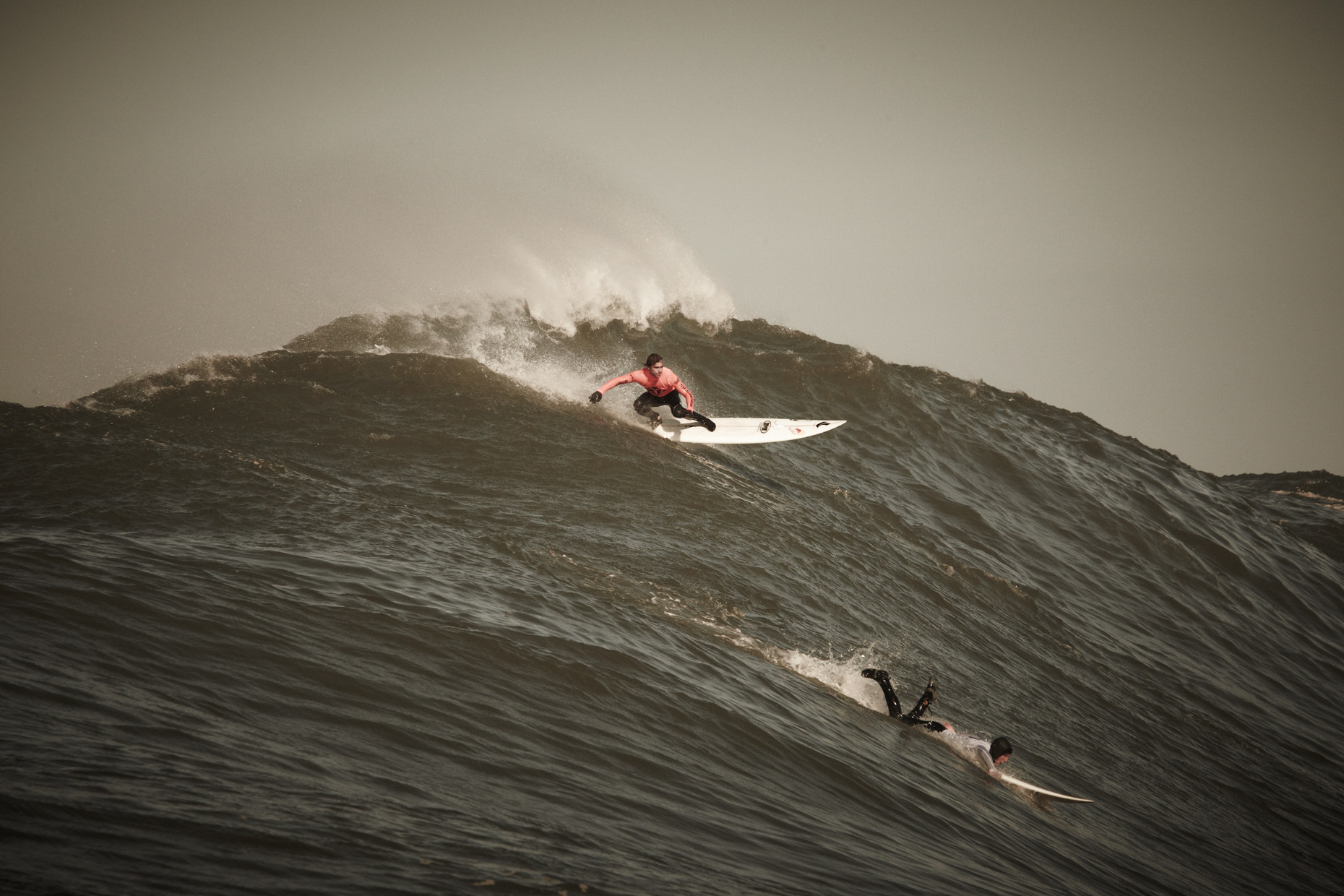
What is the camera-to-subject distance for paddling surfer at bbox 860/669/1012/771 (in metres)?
8.66

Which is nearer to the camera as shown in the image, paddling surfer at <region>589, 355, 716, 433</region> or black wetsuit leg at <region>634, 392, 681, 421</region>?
paddling surfer at <region>589, 355, 716, 433</region>

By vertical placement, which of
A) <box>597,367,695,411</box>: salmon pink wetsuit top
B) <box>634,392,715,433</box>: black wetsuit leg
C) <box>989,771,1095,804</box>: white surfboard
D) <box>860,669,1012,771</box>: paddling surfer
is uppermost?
<box>597,367,695,411</box>: salmon pink wetsuit top

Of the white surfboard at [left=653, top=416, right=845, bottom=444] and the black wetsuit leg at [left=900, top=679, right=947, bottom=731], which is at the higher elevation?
the white surfboard at [left=653, top=416, right=845, bottom=444]

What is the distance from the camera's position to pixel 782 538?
12609 mm

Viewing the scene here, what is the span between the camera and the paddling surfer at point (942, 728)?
8664 millimetres

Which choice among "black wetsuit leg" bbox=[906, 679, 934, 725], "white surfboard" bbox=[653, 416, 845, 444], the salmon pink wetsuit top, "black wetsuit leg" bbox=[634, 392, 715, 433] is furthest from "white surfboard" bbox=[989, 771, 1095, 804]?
the salmon pink wetsuit top

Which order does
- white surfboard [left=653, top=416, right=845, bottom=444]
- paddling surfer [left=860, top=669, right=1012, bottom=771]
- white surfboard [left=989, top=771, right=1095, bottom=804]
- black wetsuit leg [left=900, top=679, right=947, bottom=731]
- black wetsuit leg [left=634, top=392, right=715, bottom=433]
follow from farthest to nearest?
white surfboard [left=653, top=416, right=845, bottom=444], black wetsuit leg [left=634, top=392, right=715, bottom=433], black wetsuit leg [left=900, top=679, right=947, bottom=731], paddling surfer [left=860, top=669, right=1012, bottom=771], white surfboard [left=989, top=771, right=1095, bottom=804]

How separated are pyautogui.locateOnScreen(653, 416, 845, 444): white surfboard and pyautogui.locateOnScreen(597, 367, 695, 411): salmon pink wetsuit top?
0.58 metres

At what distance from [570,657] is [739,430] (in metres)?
9.72

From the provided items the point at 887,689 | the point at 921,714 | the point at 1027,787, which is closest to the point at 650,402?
the point at 887,689

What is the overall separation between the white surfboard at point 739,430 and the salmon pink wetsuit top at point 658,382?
1.91ft

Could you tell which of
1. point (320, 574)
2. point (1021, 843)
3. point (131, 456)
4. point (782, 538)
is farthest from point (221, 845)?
point (782, 538)

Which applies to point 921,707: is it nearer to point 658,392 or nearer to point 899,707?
point 899,707

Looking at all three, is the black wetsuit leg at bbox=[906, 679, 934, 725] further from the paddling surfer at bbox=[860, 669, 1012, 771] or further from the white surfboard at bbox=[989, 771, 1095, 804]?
the white surfboard at bbox=[989, 771, 1095, 804]
